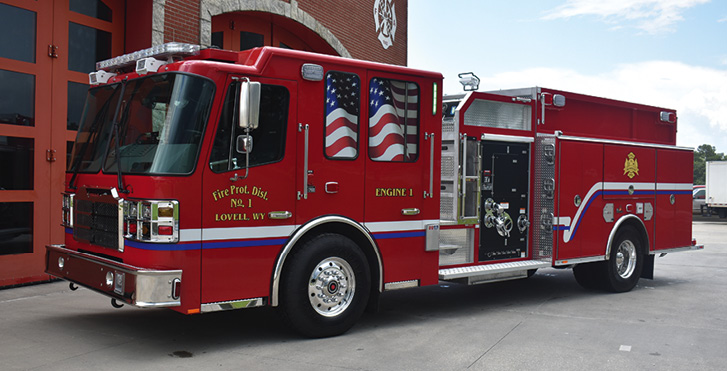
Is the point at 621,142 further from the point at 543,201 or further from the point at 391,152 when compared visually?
the point at 391,152

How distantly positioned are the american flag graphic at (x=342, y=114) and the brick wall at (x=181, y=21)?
479cm

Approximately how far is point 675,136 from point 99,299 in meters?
8.90

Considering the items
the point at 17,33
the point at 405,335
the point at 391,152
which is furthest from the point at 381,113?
the point at 17,33

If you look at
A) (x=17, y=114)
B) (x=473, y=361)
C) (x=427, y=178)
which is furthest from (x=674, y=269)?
(x=17, y=114)

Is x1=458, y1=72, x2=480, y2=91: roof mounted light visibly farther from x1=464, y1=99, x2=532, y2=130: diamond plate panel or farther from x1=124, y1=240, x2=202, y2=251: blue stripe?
x1=124, y1=240, x2=202, y2=251: blue stripe

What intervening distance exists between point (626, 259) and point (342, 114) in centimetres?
559

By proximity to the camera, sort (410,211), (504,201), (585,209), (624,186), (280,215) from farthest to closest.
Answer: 1. (624,186)
2. (585,209)
3. (504,201)
4. (410,211)
5. (280,215)

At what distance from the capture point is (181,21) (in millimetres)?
10594

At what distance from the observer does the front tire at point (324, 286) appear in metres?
6.19

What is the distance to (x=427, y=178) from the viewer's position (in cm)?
727

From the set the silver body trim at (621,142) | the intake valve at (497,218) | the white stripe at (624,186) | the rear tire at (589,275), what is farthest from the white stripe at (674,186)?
the intake valve at (497,218)

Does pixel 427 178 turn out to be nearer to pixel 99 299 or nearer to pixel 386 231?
pixel 386 231

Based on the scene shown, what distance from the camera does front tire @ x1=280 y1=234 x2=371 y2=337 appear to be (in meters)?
6.19

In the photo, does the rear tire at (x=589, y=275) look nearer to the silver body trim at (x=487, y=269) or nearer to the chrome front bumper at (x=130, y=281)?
the silver body trim at (x=487, y=269)
